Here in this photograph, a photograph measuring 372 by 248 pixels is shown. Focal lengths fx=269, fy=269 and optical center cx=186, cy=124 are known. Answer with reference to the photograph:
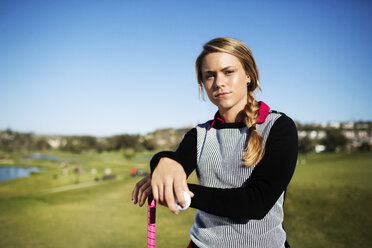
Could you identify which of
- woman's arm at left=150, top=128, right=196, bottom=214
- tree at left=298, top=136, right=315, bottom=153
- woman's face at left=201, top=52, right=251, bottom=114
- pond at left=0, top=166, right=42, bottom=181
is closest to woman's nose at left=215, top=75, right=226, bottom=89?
woman's face at left=201, top=52, right=251, bottom=114

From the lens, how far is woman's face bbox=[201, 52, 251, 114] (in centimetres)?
144

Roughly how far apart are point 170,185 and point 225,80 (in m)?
0.66

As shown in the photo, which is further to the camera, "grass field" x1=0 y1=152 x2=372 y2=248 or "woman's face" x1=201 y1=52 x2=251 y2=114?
"grass field" x1=0 y1=152 x2=372 y2=248

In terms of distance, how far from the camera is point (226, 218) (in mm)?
1358

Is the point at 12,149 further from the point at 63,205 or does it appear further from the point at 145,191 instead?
the point at 145,191

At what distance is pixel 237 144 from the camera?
4.62 ft

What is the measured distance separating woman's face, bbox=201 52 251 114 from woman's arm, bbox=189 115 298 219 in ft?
1.15

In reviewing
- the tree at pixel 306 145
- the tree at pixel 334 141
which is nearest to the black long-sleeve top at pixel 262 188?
the tree at pixel 306 145

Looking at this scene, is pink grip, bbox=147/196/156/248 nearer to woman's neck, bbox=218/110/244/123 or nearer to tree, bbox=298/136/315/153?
woman's neck, bbox=218/110/244/123

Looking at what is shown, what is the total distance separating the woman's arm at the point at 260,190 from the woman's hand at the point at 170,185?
80 mm

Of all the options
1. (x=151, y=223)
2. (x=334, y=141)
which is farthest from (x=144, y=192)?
(x=334, y=141)

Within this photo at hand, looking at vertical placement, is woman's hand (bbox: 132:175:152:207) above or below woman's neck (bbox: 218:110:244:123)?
below

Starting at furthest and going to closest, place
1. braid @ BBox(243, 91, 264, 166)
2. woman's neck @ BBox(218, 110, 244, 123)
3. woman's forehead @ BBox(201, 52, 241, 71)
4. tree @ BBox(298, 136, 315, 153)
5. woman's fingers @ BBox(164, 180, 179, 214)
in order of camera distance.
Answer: tree @ BBox(298, 136, 315, 153)
woman's neck @ BBox(218, 110, 244, 123)
woman's forehead @ BBox(201, 52, 241, 71)
braid @ BBox(243, 91, 264, 166)
woman's fingers @ BBox(164, 180, 179, 214)

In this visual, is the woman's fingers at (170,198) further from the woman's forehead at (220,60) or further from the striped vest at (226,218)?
the woman's forehead at (220,60)
